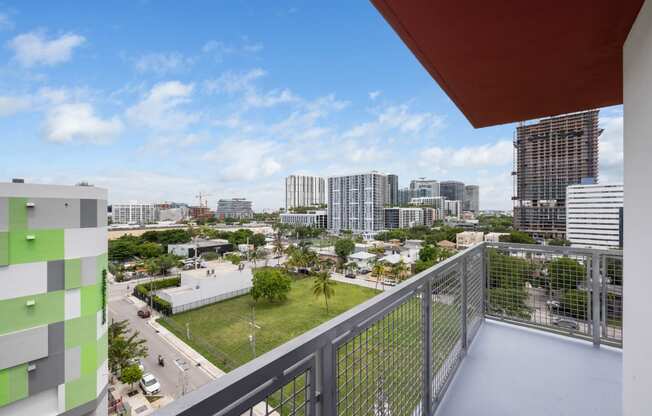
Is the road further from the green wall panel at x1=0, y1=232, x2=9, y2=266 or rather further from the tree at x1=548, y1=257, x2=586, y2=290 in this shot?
the tree at x1=548, y1=257, x2=586, y2=290

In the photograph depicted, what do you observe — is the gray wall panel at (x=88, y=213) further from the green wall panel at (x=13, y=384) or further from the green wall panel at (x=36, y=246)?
the green wall panel at (x=13, y=384)

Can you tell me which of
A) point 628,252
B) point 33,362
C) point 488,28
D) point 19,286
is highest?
point 488,28

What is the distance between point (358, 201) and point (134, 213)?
43.3 m

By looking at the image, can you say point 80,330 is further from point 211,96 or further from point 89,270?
point 211,96

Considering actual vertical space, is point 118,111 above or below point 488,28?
above

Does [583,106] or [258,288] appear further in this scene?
[258,288]

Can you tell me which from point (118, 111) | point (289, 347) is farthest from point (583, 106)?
point (118, 111)

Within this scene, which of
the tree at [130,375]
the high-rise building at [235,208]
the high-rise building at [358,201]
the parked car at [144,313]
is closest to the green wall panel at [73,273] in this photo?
the tree at [130,375]

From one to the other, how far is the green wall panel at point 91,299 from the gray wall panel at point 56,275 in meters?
0.43

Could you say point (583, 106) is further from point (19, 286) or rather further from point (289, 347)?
point (19, 286)

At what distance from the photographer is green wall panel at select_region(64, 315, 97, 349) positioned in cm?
595

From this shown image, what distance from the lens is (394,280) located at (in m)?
19.6

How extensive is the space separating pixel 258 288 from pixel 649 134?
1720 cm

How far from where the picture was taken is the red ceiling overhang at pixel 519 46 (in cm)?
94
